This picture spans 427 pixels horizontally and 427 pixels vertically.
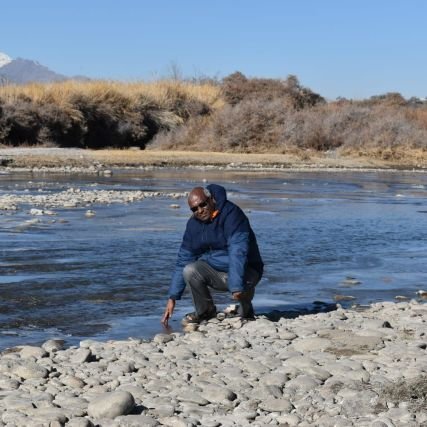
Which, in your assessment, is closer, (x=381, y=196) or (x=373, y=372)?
(x=373, y=372)

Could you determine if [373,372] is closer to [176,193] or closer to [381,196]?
[176,193]

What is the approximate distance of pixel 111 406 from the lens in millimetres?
5773

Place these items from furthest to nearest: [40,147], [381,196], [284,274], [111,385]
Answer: [40,147]
[381,196]
[284,274]
[111,385]

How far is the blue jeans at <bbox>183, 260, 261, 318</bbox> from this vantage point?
8914mm

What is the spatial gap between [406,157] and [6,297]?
3534cm

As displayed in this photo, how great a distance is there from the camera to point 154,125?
46.5 m

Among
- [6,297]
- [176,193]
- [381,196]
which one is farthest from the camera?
[381,196]

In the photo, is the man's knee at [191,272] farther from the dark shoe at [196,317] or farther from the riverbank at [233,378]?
the riverbank at [233,378]

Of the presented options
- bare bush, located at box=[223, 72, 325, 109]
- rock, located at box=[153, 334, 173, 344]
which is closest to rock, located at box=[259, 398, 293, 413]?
rock, located at box=[153, 334, 173, 344]

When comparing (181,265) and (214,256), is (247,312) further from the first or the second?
(181,265)

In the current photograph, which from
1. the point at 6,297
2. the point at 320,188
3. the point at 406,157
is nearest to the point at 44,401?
the point at 6,297

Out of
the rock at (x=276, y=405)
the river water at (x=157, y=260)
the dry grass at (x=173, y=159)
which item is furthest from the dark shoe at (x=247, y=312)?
the dry grass at (x=173, y=159)

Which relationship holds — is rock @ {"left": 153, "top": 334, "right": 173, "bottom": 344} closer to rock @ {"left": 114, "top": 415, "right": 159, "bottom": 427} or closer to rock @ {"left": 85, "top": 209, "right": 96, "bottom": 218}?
rock @ {"left": 114, "top": 415, "right": 159, "bottom": 427}

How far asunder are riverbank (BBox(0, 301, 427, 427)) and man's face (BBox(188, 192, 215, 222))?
1043mm
